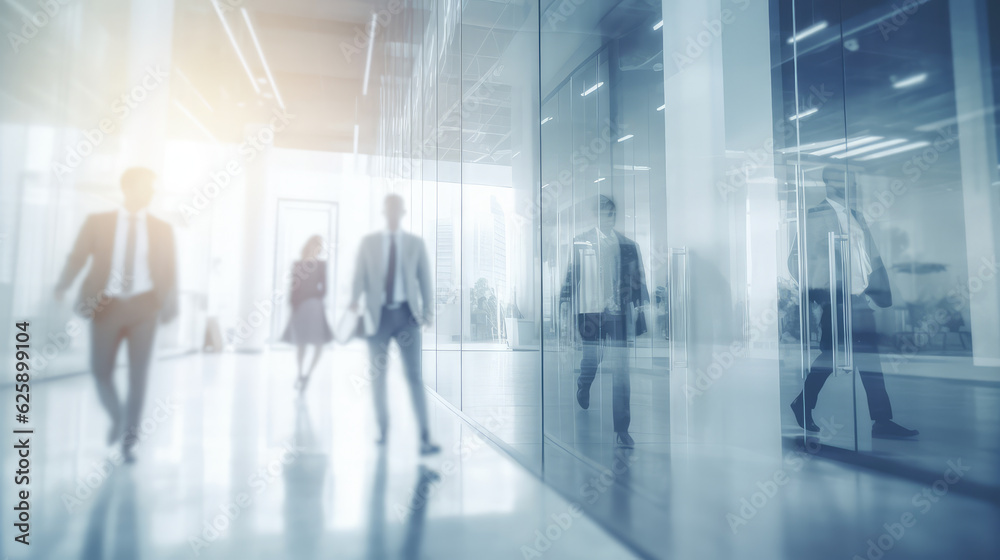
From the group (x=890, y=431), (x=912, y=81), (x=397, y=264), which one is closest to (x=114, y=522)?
(x=397, y=264)

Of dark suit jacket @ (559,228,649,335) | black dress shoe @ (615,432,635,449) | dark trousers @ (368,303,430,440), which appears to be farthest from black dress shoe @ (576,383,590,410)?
dark trousers @ (368,303,430,440)

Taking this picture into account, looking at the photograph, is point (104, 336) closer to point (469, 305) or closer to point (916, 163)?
point (469, 305)

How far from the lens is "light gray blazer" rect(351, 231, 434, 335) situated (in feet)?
11.9

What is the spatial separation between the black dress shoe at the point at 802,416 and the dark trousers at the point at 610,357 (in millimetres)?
1069

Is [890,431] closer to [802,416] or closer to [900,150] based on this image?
[802,416]

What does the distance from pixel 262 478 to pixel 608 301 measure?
2.46 meters

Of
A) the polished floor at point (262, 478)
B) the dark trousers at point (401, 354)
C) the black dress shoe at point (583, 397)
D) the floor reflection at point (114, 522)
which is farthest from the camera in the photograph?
the black dress shoe at point (583, 397)

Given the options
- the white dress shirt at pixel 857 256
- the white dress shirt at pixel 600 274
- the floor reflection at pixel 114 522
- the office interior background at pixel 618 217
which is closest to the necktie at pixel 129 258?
the office interior background at pixel 618 217

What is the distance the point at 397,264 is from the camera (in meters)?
3.79

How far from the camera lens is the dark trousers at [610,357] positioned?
402 centimetres

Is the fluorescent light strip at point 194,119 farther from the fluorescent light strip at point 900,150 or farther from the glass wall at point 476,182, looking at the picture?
the fluorescent light strip at point 900,150

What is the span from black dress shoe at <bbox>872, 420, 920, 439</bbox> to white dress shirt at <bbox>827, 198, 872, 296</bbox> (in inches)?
30.7

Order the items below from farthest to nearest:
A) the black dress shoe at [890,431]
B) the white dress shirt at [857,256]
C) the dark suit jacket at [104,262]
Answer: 1. the white dress shirt at [857,256]
2. the dark suit jacket at [104,262]
3. the black dress shoe at [890,431]

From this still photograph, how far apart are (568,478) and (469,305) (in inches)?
88.2
